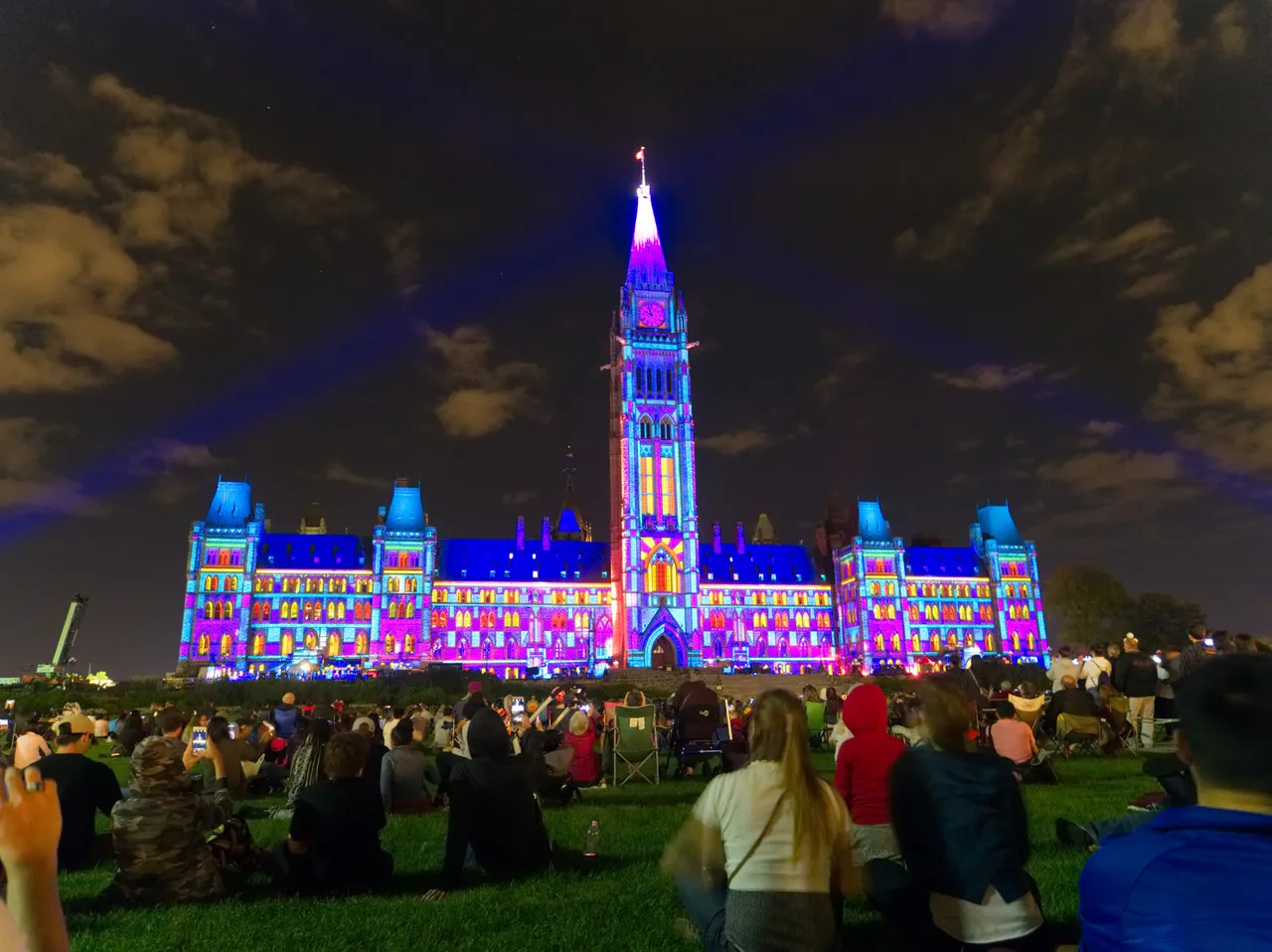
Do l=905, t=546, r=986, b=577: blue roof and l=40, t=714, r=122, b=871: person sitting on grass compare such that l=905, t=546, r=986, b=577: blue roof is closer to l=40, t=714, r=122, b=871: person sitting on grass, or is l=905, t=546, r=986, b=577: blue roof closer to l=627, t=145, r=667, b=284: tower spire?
l=627, t=145, r=667, b=284: tower spire

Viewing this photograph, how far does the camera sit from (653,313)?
348 ft

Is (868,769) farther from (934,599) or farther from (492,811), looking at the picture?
(934,599)

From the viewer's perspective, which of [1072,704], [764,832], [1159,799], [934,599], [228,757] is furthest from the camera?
[934,599]

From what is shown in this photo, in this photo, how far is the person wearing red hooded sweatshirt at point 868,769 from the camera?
7082 mm

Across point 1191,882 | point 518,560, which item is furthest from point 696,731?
point 518,560

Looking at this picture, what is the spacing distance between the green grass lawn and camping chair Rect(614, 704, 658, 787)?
6.15 metres

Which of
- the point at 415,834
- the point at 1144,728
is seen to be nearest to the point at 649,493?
the point at 1144,728

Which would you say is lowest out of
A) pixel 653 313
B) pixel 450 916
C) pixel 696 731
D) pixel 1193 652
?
pixel 450 916

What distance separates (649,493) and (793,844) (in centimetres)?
9219

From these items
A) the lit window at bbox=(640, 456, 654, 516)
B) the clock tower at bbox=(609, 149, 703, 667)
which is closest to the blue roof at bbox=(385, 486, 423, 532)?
the clock tower at bbox=(609, 149, 703, 667)

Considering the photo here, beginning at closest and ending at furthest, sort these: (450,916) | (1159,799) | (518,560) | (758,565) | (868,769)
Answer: (868,769), (450,916), (1159,799), (518,560), (758,565)

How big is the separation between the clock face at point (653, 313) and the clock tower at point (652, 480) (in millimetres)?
119

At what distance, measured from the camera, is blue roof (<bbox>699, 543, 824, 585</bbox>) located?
10319 centimetres

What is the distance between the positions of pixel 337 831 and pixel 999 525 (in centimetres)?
11410
